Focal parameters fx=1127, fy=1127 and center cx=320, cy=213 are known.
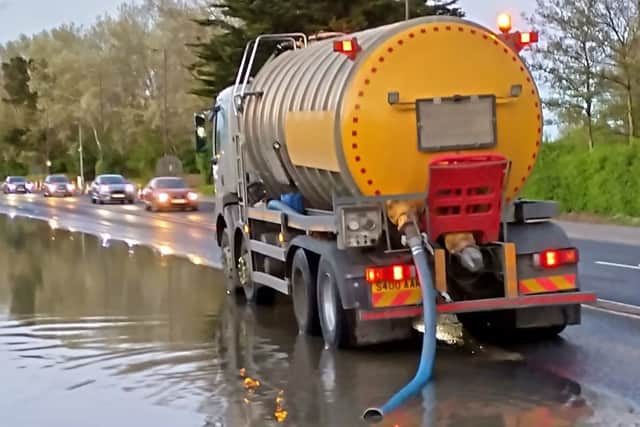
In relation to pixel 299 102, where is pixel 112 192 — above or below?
below

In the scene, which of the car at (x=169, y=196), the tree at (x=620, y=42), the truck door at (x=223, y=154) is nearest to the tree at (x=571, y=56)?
the tree at (x=620, y=42)

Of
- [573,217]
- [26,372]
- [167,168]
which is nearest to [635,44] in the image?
[573,217]

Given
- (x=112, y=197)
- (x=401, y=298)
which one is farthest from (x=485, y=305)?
(x=112, y=197)

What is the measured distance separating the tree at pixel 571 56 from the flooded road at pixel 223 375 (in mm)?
A: 24912

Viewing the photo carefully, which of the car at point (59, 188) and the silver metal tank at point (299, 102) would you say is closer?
the silver metal tank at point (299, 102)

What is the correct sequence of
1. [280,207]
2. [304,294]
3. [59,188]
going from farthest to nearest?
[59,188] → [280,207] → [304,294]

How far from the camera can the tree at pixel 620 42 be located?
3606 centimetres

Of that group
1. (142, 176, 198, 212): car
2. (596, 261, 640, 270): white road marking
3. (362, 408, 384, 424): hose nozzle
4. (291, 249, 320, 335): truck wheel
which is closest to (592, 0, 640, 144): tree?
(142, 176, 198, 212): car

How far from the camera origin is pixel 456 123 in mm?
10523

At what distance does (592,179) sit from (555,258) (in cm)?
2197

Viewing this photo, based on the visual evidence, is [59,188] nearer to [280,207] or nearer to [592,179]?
[592,179]

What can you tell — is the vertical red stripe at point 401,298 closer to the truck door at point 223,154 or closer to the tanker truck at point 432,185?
the tanker truck at point 432,185

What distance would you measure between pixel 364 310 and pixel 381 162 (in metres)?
1.37

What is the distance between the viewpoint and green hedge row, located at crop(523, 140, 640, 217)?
99.1 feet
